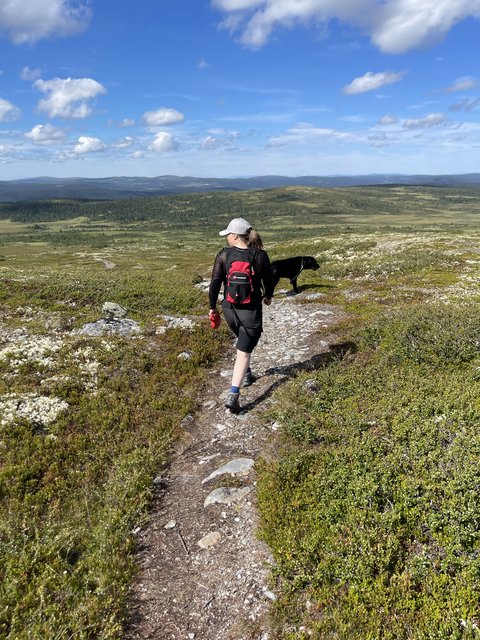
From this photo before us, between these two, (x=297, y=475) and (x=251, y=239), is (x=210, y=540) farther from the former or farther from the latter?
(x=251, y=239)

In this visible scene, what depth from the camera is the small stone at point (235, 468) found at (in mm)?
6992

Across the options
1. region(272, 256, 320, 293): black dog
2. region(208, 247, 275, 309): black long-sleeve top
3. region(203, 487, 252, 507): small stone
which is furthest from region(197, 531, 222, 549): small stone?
region(272, 256, 320, 293): black dog

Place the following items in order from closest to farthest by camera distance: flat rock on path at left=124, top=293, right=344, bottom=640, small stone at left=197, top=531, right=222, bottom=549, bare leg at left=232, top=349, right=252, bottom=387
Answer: flat rock on path at left=124, top=293, right=344, bottom=640, small stone at left=197, top=531, right=222, bottom=549, bare leg at left=232, top=349, right=252, bottom=387

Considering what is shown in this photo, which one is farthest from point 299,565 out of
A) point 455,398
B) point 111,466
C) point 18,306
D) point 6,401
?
point 18,306

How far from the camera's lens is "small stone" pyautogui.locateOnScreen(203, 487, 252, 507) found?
249 inches

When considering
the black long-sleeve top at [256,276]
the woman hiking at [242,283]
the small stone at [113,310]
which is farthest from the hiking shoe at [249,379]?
the small stone at [113,310]

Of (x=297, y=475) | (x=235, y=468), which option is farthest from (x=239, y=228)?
(x=297, y=475)

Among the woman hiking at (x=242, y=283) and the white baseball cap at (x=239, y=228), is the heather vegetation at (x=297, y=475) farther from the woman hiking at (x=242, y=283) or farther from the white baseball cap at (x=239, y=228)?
the white baseball cap at (x=239, y=228)

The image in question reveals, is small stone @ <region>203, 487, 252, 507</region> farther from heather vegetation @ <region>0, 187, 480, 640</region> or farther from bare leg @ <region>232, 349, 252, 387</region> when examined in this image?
bare leg @ <region>232, 349, 252, 387</region>

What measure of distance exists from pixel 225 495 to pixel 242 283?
426 cm

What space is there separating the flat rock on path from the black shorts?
64.1 inches

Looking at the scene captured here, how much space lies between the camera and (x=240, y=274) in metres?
8.45

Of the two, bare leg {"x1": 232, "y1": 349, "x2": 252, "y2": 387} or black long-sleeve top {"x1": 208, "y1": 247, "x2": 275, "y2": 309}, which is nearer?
black long-sleeve top {"x1": 208, "y1": 247, "x2": 275, "y2": 309}

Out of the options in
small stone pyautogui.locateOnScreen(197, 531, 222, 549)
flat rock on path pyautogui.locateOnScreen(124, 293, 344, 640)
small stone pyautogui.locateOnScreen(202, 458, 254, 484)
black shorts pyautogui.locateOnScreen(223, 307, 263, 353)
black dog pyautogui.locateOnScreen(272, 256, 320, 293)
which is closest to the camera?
flat rock on path pyautogui.locateOnScreen(124, 293, 344, 640)
